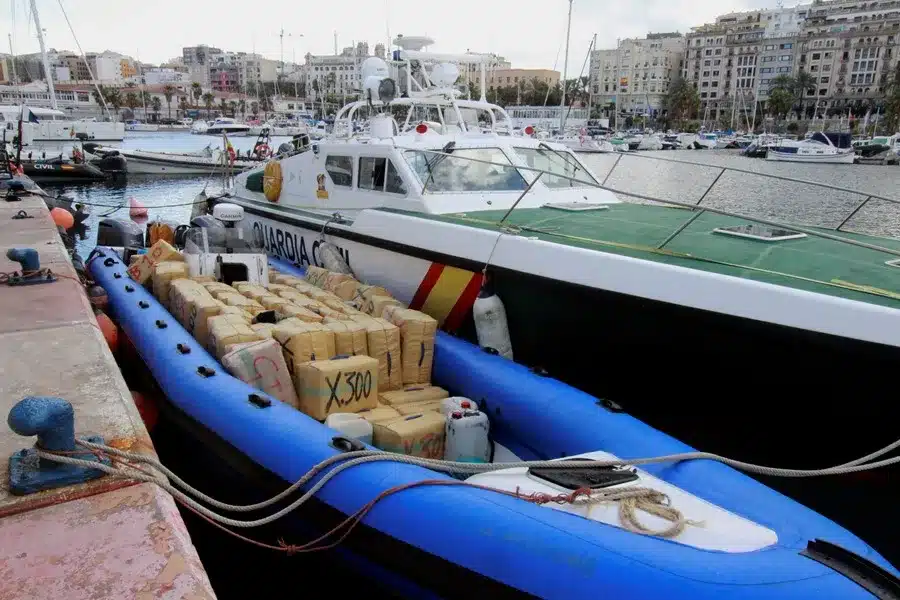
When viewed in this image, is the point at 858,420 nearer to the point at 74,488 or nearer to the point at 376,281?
the point at 74,488

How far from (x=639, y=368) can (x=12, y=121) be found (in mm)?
48195

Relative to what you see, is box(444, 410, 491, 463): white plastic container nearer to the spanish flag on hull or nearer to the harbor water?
the harbor water

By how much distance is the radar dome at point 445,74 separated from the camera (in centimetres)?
827

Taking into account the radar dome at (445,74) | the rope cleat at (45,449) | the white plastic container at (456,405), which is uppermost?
the radar dome at (445,74)

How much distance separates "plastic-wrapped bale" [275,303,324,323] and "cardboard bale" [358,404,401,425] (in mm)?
998

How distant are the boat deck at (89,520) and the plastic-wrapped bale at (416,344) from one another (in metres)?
2.05

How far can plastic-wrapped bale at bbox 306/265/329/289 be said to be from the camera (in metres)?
6.71

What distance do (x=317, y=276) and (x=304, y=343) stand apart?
218cm

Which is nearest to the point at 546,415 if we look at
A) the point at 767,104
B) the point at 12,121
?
the point at 12,121

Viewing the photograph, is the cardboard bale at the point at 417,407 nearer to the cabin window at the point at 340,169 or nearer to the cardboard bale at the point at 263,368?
the cardboard bale at the point at 263,368

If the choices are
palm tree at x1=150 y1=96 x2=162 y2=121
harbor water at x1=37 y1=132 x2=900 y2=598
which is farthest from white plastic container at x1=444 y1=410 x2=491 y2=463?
palm tree at x1=150 y1=96 x2=162 y2=121

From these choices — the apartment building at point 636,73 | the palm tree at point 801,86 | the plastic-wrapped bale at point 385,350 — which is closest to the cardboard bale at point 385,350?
the plastic-wrapped bale at point 385,350

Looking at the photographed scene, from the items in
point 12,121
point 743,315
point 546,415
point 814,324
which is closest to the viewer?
point 814,324

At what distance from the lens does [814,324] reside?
145 inches
